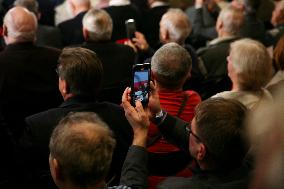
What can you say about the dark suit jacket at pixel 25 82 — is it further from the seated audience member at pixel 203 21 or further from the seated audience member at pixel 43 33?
the seated audience member at pixel 203 21

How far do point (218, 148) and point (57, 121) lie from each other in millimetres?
935

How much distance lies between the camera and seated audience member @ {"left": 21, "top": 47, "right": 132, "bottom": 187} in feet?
7.65

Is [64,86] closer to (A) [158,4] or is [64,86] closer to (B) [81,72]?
(B) [81,72]

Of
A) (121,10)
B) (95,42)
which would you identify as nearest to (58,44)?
(121,10)

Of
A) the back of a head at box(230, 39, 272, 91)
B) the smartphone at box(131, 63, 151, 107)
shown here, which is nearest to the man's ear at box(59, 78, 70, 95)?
the smartphone at box(131, 63, 151, 107)

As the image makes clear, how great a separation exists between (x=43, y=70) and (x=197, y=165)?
1.83 metres

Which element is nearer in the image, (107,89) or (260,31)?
(107,89)

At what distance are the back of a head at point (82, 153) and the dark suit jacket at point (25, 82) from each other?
173 cm

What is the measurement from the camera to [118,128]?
241cm

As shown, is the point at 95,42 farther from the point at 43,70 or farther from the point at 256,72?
the point at 256,72

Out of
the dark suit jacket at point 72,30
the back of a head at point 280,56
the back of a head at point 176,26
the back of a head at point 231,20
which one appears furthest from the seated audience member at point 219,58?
the dark suit jacket at point 72,30

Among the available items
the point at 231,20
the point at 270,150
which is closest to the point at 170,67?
the point at 231,20

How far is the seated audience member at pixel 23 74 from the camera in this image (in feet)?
10.5

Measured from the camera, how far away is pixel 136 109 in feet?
6.55
